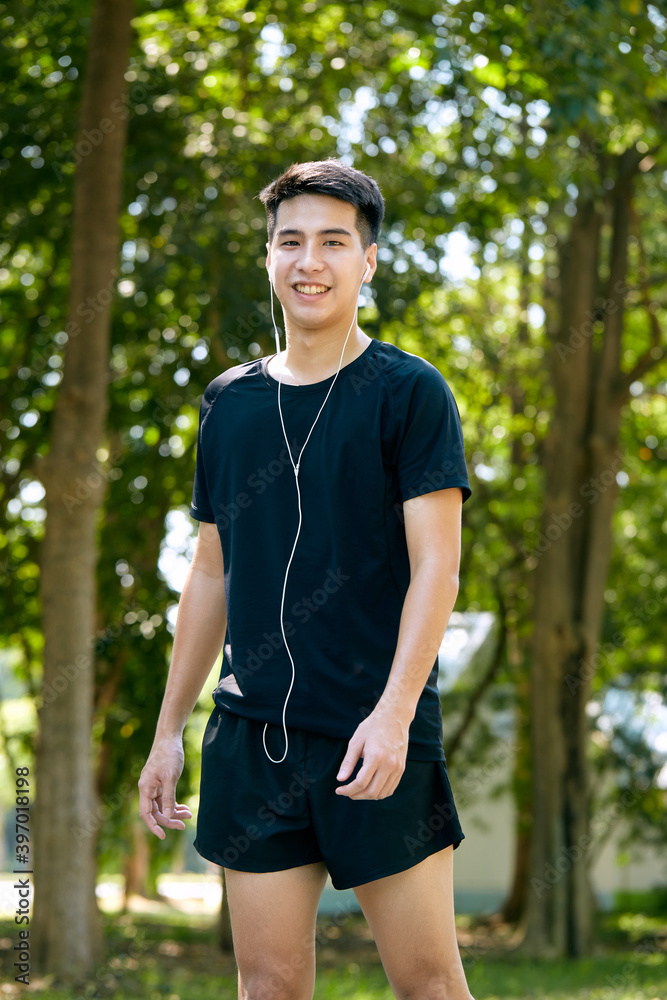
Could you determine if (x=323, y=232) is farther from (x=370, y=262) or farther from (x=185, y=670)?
(x=185, y=670)

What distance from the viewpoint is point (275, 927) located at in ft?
6.83

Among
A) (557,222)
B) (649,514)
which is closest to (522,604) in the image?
(649,514)

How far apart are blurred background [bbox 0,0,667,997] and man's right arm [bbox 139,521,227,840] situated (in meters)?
3.97

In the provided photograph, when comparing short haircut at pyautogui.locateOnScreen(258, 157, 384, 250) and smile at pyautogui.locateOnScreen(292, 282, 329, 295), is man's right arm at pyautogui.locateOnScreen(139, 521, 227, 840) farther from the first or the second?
short haircut at pyautogui.locateOnScreen(258, 157, 384, 250)

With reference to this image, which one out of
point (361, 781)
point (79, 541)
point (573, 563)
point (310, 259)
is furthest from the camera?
point (573, 563)

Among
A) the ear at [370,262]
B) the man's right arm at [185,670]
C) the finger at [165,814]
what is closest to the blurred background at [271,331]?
the ear at [370,262]

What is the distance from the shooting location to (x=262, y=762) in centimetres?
214

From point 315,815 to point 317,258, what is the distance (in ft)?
3.70

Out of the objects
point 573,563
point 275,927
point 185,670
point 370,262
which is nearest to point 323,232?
point 370,262

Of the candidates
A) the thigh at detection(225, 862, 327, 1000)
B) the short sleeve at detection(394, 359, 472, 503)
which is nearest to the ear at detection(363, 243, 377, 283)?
the short sleeve at detection(394, 359, 472, 503)

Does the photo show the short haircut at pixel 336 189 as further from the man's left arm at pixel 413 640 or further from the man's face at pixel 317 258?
the man's left arm at pixel 413 640

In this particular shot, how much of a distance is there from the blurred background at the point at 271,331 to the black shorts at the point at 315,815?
171 inches

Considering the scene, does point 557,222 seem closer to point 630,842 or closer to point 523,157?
point 523,157

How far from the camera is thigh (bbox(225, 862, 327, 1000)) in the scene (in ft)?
6.84
